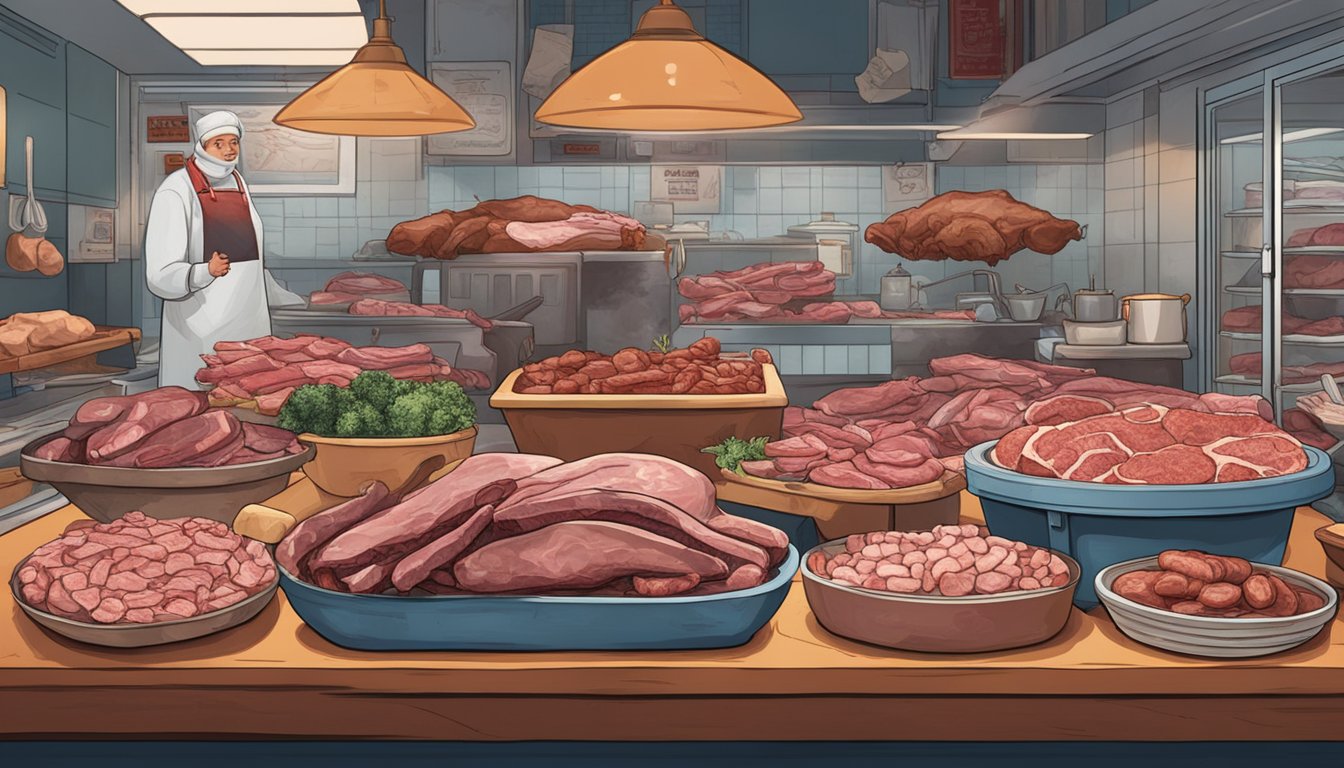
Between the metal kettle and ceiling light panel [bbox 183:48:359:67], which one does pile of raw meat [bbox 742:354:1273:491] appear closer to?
the metal kettle

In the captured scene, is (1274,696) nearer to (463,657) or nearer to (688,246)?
(463,657)

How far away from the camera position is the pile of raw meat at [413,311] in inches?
155

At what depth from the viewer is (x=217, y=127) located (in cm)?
348

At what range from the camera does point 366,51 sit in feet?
8.89

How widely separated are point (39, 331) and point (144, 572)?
2.24 meters

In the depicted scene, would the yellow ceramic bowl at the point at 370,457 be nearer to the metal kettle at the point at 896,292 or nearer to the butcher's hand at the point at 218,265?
the butcher's hand at the point at 218,265

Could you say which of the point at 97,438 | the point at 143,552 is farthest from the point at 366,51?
the point at 143,552

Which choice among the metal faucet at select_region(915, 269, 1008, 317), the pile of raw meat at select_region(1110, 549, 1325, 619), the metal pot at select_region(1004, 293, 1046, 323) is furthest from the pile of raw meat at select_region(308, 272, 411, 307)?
the pile of raw meat at select_region(1110, 549, 1325, 619)

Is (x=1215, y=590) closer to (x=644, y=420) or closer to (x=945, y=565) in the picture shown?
(x=945, y=565)

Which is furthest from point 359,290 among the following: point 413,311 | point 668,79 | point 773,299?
point 668,79

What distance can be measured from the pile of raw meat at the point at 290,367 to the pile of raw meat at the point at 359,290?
1.49 meters

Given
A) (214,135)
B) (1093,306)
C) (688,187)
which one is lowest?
(1093,306)

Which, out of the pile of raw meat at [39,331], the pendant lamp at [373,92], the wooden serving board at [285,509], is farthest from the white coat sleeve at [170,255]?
the wooden serving board at [285,509]

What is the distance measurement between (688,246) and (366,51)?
2597 mm
